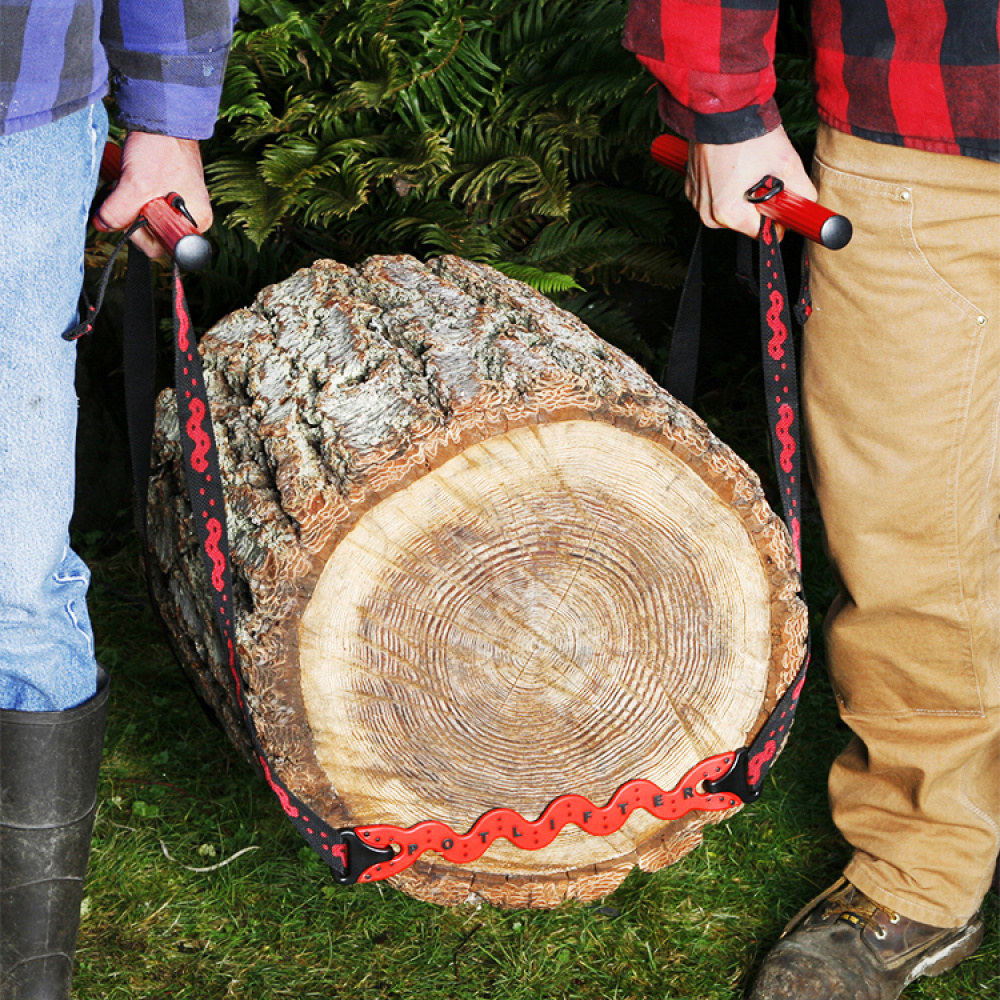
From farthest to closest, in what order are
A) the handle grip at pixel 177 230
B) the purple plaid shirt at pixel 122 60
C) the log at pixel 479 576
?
the log at pixel 479 576 < the handle grip at pixel 177 230 < the purple plaid shirt at pixel 122 60

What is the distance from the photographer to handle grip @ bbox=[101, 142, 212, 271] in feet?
5.78

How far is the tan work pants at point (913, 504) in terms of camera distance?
79.5 inches

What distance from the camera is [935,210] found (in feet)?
6.52

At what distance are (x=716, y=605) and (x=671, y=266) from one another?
1854mm

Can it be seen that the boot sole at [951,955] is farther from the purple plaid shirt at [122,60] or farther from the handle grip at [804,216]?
the purple plaid shirt at [122,60]

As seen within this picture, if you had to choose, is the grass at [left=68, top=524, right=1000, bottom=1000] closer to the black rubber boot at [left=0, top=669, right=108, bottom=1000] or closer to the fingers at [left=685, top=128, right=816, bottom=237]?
the black rubber boot at [left=0, top=669, right=108, bottom=1000]

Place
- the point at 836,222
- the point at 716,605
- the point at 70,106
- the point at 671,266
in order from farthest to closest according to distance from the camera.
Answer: the point at 671,266 < the point at 716,605 < the point at 836,222 < the point at 70,106

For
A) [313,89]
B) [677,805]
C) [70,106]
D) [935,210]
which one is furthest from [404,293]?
[313,89]

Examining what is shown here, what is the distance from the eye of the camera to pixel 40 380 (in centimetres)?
168

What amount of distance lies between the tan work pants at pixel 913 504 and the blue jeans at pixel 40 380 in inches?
53.3

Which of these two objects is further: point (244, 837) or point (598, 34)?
point (598, 34)

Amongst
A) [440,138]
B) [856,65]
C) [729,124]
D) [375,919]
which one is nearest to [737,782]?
[375,919]

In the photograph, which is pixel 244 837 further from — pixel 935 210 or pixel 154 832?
pixel 935 210

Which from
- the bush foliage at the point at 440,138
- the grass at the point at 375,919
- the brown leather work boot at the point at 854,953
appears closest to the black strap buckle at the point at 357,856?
the grass at the point at 375,919
